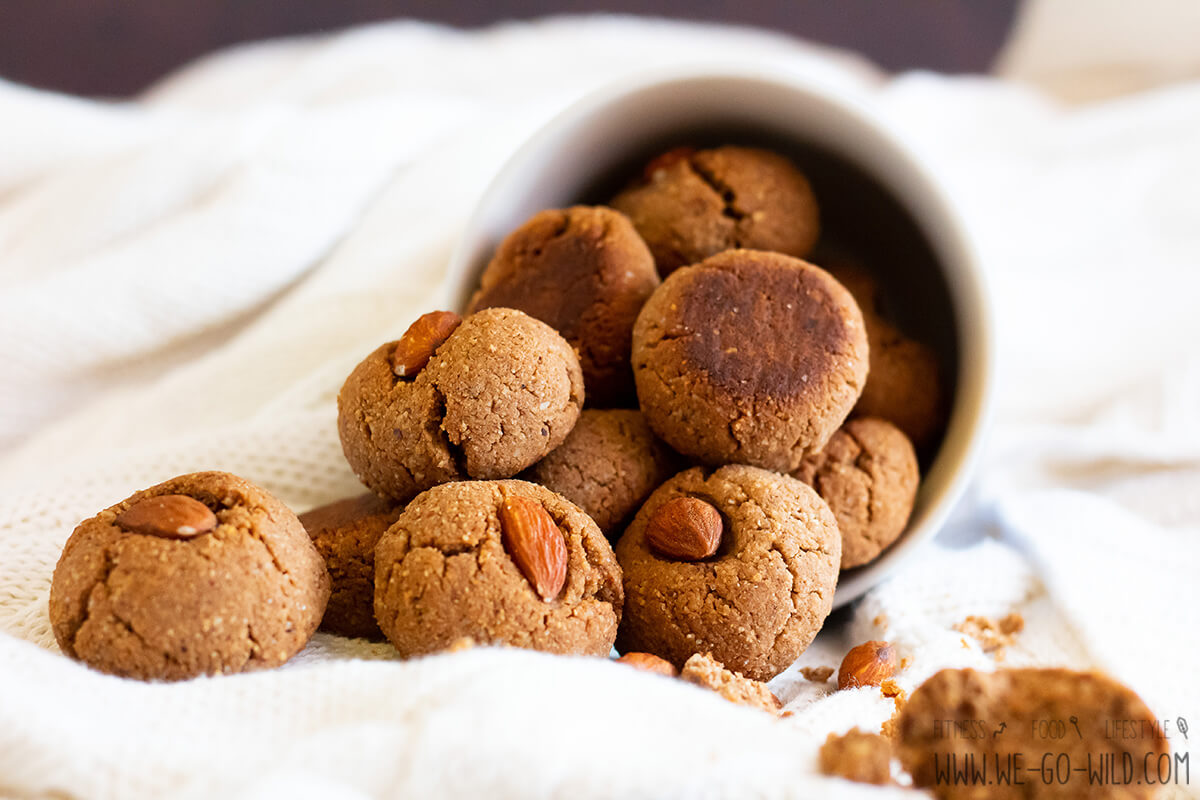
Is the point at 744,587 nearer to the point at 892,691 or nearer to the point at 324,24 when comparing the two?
the point at 892,691

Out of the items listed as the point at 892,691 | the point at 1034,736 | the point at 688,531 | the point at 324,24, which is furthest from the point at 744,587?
the point at 324,24

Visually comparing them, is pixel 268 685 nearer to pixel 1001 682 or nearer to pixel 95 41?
pixel 1001 682

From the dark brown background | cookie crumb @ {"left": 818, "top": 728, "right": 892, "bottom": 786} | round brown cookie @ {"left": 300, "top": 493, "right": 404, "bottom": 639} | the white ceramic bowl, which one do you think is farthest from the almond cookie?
the dark brown background

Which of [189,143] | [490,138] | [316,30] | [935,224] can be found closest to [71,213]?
[189,143]

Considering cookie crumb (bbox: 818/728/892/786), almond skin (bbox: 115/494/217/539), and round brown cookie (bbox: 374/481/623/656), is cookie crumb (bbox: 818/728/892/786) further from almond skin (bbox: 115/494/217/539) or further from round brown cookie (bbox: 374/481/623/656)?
almond skin (bbox: 115/494/217/539)

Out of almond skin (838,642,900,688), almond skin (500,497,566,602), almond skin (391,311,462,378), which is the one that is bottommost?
almond skin (838,642,900,688)

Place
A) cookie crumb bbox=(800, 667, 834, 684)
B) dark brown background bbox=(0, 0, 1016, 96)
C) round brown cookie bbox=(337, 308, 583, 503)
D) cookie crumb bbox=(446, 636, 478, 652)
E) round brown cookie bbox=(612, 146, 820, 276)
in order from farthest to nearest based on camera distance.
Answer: dark brown background bbox=(0, 0, 1016, 96), round brown cookie bbox=(612, 146, 820, 276), cookie crumb bbox=(800, 667, 834, 684), round brown cookie bbox=(337, 308, 583, 503), cookie crumb bbox=(446, 636, 478, 652)
